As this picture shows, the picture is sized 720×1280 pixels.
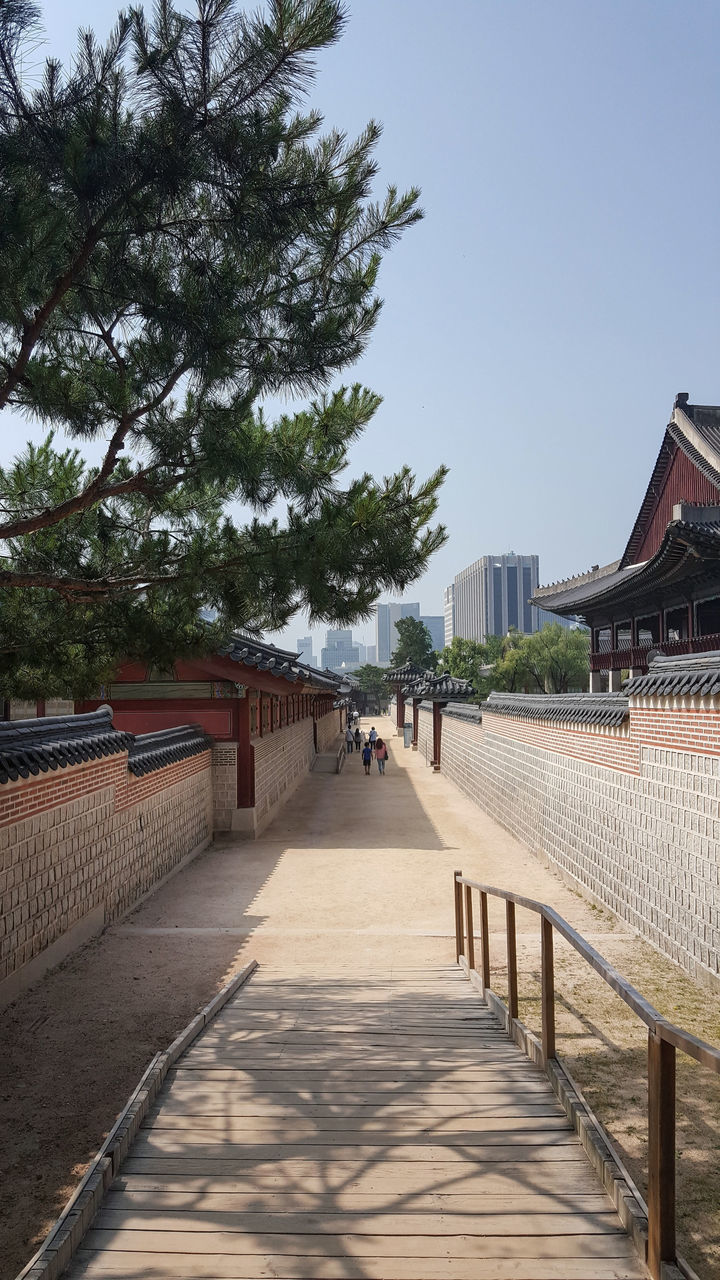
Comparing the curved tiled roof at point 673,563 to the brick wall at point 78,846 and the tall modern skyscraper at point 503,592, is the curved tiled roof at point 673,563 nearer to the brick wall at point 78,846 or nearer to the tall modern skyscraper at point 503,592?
the brick wall at point 78,846

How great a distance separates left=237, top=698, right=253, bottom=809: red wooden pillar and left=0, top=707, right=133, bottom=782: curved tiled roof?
4.85 meters

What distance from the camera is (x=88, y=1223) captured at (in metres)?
2.46

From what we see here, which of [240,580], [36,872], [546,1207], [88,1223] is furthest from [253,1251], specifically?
[36,872]

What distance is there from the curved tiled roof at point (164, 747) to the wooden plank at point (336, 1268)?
22.1 feet

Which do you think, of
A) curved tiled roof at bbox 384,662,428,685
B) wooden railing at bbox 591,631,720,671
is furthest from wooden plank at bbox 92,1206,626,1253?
curved tiled roof at bbox 384,662,428,685

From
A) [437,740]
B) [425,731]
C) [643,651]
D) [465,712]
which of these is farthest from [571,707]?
[425,731]

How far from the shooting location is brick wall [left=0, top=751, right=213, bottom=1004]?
579cm

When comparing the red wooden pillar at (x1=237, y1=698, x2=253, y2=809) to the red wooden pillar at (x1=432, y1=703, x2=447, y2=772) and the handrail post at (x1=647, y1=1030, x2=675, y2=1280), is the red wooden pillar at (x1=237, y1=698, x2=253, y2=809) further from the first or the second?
the red wooden pillar at (x1=432, y1=703, x2=447, y2=772)

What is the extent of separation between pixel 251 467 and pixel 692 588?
14.0m

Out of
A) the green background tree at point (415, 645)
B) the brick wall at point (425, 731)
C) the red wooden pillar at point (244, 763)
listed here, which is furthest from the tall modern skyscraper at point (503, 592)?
the red wooden pillar at point (244, 763)

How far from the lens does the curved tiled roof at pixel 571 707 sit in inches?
348

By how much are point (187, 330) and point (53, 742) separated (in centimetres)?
355

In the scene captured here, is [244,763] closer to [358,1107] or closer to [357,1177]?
[358,1107]

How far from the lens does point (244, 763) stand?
13555 millimetres
